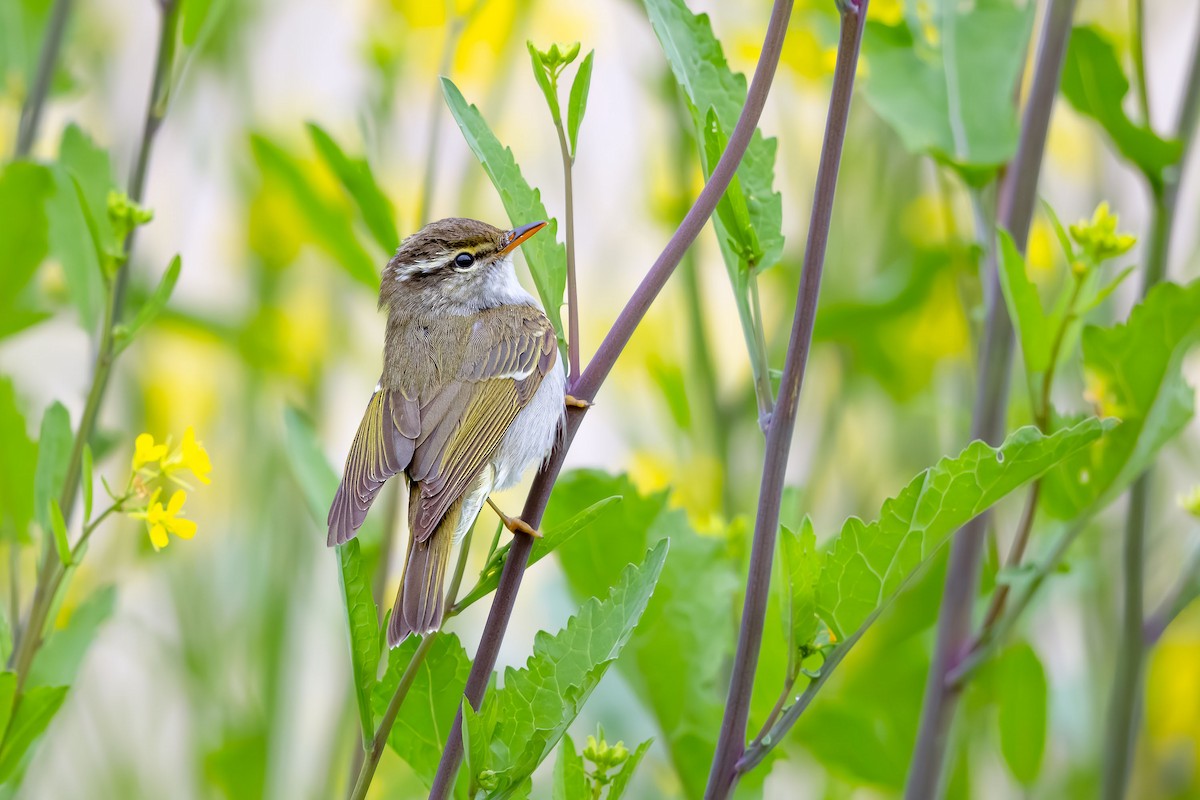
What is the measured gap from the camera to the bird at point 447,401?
3.90 feet

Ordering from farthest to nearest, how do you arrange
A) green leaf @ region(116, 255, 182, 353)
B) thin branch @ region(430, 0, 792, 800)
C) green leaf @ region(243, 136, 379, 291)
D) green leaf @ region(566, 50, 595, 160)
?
1. green leaf @ region(243, 136, 379, 291)
2. green leaf @ region(116, 255, 182, 353)
3. green leaf @ region(566, 50, 595, 160)
4. thin branch @ region(430, 0, 792, 800)

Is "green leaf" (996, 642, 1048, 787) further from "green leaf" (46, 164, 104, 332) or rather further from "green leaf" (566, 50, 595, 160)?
"green leaf" (46, 164, 104, 332)

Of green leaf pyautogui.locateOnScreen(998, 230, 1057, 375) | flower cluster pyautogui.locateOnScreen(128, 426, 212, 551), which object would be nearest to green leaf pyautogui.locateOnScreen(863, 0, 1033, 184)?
green leaf pyautogui.locateOnScreen(998, 230, 1057, 375)

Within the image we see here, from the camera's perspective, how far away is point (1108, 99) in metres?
1.38

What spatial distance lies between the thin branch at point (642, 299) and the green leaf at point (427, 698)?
0.15 metres

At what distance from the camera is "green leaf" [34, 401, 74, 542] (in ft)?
3.67

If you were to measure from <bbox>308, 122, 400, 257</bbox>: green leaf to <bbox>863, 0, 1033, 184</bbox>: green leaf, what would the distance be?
58 centimetres

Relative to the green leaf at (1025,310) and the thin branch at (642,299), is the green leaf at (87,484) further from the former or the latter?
the green leaf at (1025,310)

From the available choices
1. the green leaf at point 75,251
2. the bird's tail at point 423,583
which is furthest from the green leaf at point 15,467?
the bird's tail at point 423,583

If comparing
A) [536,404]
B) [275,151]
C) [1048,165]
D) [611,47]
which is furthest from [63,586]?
[1048,165]

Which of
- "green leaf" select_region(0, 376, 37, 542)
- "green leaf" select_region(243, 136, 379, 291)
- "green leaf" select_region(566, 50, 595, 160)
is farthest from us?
"green leaf" select_region(243, 136, 379, 291)

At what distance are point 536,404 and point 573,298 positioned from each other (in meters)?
0.53

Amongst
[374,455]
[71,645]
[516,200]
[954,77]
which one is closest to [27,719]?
[71,645]

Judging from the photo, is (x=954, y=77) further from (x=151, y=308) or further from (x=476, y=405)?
(x=151, y=308)
